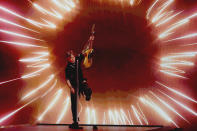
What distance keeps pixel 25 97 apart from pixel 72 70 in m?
1.12

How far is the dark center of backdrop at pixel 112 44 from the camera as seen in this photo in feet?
8.82

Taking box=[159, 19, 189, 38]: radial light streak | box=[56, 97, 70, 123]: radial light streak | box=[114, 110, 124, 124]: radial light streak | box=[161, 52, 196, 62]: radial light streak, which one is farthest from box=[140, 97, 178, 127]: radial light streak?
box=[56, 97, 70, 123]: radial light streak

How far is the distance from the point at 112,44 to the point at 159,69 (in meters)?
0.86

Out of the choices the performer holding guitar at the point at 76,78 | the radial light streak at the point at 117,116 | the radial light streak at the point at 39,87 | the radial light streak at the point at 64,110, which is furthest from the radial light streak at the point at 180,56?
the radial light streak at the point at 39,87

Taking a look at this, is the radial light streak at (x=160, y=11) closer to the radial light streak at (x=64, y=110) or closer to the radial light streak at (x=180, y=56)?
the radial light streak at (x=180, y=56)

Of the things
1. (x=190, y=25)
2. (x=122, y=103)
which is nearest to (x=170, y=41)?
(x=190, y=25)

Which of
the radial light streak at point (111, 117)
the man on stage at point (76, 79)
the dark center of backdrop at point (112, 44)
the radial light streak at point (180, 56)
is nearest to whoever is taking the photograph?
the man on stage at point (76, 79)

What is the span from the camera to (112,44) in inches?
109

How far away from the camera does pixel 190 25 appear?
2.39 meters

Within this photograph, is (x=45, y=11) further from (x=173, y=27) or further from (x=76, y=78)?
(x=173, y=27)

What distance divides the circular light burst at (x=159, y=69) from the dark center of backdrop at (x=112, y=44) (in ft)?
0.58

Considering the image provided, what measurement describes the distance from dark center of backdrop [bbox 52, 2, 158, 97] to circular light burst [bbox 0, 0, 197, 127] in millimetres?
178

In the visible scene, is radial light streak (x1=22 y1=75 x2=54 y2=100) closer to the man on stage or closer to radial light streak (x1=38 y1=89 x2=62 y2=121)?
radial light streak (x1=38 y1=89 x2=62 y2=121)

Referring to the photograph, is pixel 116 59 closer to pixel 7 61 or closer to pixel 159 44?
pixel 159 44
